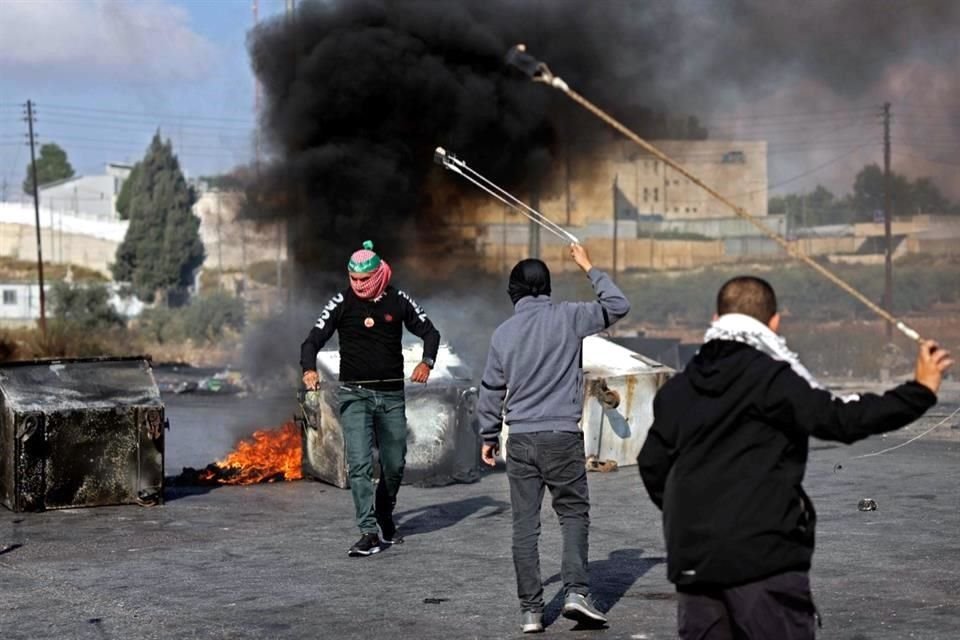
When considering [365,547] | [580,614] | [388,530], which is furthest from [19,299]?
[580,614]

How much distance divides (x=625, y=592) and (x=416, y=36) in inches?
639

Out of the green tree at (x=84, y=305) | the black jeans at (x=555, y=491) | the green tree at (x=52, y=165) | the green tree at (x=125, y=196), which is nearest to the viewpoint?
the black jeans at (x=555, y=491)

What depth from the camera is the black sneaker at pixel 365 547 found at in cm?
842

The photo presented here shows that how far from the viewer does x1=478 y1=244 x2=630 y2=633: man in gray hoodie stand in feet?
20.9

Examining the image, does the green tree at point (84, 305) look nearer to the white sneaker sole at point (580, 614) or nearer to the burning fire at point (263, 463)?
the burning fire at point (263, 463)

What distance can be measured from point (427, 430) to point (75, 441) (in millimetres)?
2942

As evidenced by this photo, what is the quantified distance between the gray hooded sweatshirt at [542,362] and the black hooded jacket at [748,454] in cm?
243

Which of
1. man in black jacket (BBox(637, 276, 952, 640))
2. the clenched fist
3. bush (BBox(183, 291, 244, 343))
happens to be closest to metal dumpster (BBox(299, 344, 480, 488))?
the clenched fist

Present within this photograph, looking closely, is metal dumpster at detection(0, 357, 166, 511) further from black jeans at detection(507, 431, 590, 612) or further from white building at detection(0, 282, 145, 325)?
white building at detection(0, 282, 145, 325)

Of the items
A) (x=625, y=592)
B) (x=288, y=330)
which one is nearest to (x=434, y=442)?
(x=625, y=592)

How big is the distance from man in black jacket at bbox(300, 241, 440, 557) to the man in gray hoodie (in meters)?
2.06

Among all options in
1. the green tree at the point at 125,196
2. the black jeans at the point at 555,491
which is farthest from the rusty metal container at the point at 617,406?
the green tree at the point at 125,196

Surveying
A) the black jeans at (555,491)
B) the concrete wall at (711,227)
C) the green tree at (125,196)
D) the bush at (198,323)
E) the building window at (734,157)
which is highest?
the green tree at (125,196)

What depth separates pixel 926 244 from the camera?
160 ft
